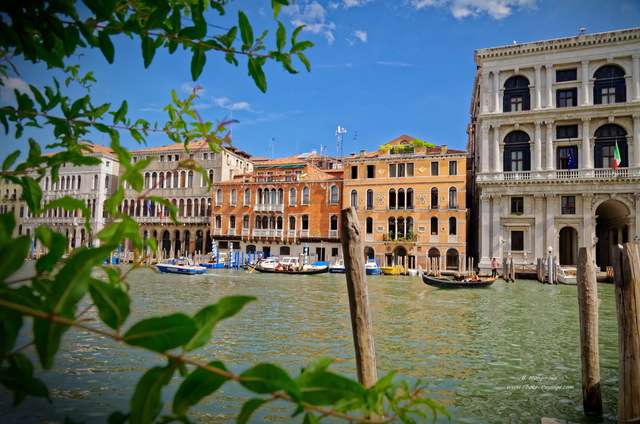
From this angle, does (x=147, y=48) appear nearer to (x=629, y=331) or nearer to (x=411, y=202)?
(x=629, y=331)

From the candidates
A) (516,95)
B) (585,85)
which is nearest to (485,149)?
(516,95)

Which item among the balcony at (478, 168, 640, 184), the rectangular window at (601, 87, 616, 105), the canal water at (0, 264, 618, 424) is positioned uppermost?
the rectangular window at (601, 87, 616, 105)

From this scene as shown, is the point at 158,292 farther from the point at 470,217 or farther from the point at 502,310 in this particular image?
the point at 470,217

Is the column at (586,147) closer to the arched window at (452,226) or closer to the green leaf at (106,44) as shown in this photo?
the arched window at (452,226)

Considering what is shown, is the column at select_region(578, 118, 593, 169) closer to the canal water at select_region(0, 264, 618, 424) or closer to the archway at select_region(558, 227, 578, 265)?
the archway at select_region(558, 227, 578, 265)

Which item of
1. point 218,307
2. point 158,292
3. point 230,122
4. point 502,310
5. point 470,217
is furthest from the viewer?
point 470,217

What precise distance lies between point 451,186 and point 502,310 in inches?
578

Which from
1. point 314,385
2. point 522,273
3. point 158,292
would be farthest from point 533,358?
point 522,273

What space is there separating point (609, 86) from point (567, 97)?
1.80 meters

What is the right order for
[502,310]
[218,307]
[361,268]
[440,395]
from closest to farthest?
[218,307] < [361,268] < [440,395] < [502,310]

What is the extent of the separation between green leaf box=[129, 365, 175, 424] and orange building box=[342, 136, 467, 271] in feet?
78.4

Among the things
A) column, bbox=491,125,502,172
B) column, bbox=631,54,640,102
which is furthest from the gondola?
column, bbox=631,54,640,102

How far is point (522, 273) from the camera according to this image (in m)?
20.9

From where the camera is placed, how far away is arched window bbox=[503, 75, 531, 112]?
74.3ft
